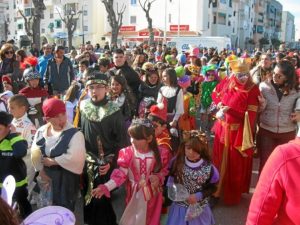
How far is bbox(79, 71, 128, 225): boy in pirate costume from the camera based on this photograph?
13.0 ft

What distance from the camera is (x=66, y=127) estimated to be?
3641 mm

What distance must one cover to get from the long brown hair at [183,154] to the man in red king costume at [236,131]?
48.9 inches

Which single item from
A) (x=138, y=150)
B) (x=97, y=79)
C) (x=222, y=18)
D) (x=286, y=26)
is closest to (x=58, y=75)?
(x=97, y=79)

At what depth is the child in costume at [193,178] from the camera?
3428 millimetres

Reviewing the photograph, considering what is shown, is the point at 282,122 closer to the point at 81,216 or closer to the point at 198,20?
the point at 81,216

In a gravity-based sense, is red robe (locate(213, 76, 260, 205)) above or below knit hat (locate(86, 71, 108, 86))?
below

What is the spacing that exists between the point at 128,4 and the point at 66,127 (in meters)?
56.5

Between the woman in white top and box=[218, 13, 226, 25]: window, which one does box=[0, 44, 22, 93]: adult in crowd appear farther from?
box=[218, 13, 226, 25]: window

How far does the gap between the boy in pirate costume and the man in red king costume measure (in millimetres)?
1401

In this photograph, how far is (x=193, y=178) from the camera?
344 cm

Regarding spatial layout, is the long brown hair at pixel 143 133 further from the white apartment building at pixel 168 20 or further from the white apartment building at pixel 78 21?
the white apartment building at pixel 78 21

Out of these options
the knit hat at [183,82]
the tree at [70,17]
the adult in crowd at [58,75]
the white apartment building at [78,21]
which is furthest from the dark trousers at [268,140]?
the white apartment building at [78,21]

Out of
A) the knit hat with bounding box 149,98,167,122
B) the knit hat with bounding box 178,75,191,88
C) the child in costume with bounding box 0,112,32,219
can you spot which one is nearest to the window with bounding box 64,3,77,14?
the knit hat with bounding box 178,75,191,88

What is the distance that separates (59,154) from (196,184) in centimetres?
131
